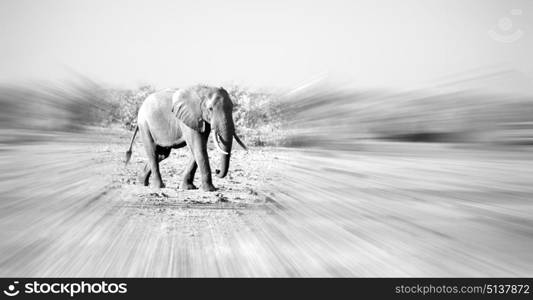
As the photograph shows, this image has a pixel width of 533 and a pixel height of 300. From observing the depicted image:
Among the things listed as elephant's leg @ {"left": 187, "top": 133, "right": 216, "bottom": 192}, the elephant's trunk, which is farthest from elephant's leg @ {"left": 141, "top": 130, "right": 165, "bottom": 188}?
the elephant's trunk

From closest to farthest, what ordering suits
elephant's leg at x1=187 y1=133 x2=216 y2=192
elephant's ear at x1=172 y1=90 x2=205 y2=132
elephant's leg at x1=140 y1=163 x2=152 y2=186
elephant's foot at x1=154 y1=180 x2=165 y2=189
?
1. elephant's leg at x1=187 y1=133 x2=216 y2=192
2. elephant's ear at x1=172 y1=90 x2=205 y2=132
3. elephant's foot at x1=154 y1=180 x2=165 y2=189
4. elephant's leg at x1=140 y1=163 x2=152 y2=186

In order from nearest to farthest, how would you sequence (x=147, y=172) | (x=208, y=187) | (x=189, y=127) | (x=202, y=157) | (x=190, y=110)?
(x=202, y=157), (x=208, y=187), (x=190, y=110), (x=189, y=127), (x=147, y=172)

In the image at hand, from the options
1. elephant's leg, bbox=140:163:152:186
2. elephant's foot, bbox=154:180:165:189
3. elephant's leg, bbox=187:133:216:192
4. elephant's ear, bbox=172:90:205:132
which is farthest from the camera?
elephant's leg, bbox=140:163:152:186

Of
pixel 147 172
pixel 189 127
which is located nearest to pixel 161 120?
pixel 189 127

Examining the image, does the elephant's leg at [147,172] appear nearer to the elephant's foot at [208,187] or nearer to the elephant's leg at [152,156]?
the elephant's leg at [152,156]

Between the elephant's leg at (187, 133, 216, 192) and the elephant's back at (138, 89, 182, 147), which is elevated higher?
the elephant's back at (138, 89, 182, 147)

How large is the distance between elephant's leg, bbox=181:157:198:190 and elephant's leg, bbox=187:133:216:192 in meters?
0.30

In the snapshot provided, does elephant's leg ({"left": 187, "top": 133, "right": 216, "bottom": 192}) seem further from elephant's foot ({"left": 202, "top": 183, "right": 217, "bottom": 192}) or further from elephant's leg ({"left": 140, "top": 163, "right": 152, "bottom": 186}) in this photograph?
elephant's leg ({"left": 140, "top": 163, "right": 152, "bottom": 186})

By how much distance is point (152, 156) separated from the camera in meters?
14.0

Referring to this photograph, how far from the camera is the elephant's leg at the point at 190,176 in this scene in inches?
535

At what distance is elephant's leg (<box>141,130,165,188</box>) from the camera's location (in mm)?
13732

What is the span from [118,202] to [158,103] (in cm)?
253

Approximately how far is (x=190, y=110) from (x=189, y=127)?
402 millimetres

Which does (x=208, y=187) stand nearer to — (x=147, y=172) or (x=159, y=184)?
(x=159, y=184)
